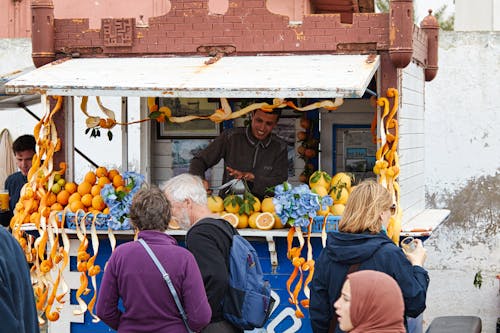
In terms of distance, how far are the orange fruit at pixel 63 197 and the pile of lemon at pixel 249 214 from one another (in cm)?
111

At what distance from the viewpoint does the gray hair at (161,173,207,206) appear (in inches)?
228

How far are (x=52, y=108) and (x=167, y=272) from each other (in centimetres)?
320

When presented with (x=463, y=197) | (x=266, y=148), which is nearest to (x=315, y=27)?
(x=266, y=148)

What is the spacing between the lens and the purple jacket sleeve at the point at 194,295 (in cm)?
520

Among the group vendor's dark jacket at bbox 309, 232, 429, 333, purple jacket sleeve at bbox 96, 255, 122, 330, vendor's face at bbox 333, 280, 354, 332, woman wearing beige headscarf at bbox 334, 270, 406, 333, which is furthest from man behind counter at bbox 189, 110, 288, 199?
woman wearing beige headscarf at bbox 334, 270, 406, 333

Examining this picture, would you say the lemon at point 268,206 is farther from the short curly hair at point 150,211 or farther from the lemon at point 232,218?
the short curly hair at point 150,211

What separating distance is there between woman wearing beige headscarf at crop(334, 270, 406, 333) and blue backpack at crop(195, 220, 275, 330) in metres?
1.65

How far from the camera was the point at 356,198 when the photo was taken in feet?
17.5

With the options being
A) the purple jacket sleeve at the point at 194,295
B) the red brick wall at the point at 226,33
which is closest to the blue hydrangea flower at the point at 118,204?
the red brick wall at the point at 226,33

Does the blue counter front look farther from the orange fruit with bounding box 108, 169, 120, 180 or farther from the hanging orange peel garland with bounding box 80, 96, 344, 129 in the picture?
the hanging orange peel garland with bounding box 80, 96, 344, 129

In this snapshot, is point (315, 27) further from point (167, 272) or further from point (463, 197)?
point (463, 197)

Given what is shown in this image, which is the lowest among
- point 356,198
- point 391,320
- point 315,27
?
point 391,320

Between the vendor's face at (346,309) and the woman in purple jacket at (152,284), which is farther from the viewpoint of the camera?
the woman in purple jacket at (152,284)

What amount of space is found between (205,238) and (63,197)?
251cm
